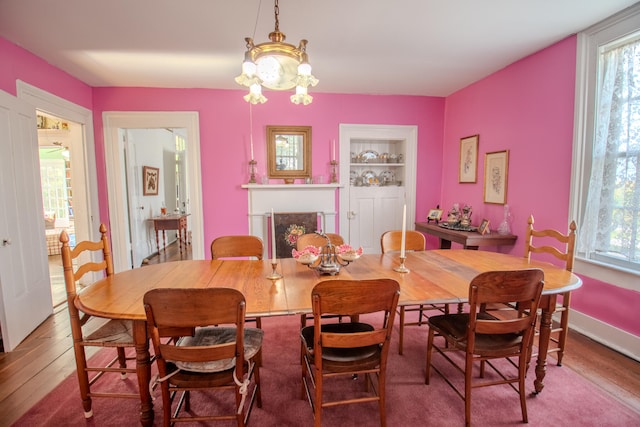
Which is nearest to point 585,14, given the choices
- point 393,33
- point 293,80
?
point 393,33

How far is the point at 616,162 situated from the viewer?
92.9 inches

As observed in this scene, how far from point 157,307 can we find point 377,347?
3.51 ft

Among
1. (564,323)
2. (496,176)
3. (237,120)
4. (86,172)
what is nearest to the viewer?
(564,323)

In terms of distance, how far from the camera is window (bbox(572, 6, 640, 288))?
2.24 metres

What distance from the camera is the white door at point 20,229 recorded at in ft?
7.88

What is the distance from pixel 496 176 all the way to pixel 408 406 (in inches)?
106

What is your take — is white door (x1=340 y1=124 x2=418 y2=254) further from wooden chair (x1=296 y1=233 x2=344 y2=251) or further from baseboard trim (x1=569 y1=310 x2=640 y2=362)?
baseboard trim (x1=569 y1=310 x2=640 y2=362)

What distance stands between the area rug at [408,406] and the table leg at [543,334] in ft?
0.31

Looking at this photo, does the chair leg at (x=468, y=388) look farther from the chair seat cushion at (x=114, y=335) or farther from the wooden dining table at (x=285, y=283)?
the chair seat cushion at (x=114, y=335)

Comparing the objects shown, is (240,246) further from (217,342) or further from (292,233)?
(292,233)

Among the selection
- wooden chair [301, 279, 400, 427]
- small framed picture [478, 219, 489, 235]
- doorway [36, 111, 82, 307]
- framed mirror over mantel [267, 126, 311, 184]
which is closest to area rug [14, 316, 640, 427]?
wooden chair [301, 279, 400, 427]

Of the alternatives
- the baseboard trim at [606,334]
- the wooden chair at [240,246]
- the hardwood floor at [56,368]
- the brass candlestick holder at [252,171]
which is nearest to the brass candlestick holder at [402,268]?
the wooden chair at [240,246]

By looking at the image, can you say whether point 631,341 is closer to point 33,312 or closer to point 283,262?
point 283,262

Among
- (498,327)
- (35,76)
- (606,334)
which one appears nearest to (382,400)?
(498,327)
